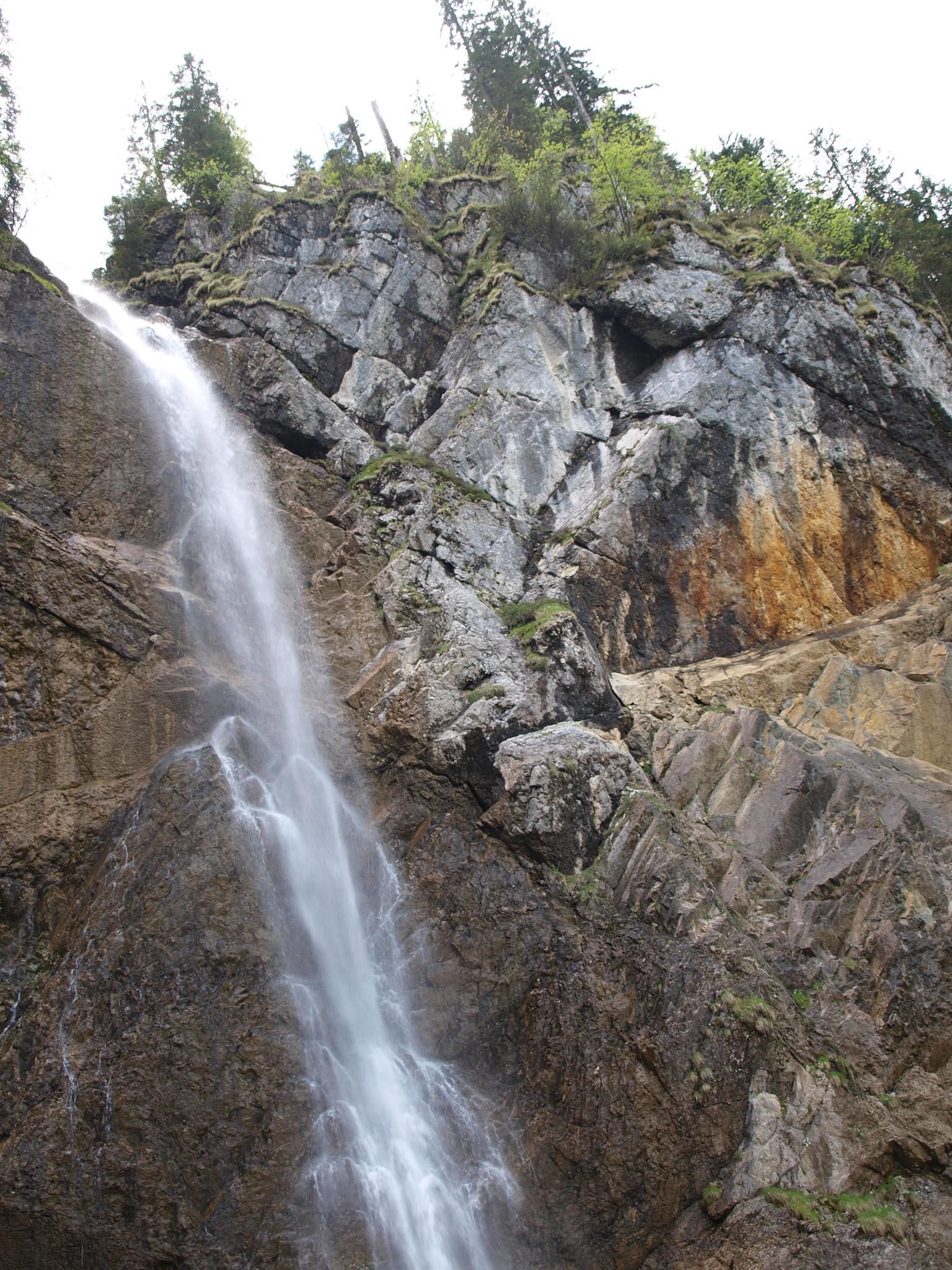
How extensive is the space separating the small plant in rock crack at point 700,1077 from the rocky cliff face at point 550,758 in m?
0.04

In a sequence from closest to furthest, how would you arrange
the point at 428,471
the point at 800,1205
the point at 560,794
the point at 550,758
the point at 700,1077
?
the point at 800,1205, the point at 700,1077, the point at 560,794, the point at 550,758, the point at 428,471

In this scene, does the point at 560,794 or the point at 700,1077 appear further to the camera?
the point at 560,794

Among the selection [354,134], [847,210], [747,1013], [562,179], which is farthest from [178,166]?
[747,1013]

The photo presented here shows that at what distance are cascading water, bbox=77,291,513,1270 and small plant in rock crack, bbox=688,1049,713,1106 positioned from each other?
111 inches

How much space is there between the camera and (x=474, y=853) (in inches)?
495

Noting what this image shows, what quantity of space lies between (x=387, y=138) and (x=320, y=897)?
1238 inches

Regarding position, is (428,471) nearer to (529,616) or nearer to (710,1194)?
(529,616)

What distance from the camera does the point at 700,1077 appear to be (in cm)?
1021

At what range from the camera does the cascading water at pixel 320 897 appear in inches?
370

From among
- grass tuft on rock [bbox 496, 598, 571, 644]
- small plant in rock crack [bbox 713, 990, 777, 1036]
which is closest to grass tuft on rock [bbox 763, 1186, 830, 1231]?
small plant in rock crack [bbox 713, 990, 777, 1036]

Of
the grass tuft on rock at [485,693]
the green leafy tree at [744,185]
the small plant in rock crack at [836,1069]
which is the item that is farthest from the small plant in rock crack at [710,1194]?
the green leafy tree at [744,185]

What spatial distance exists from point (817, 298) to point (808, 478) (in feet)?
18.7

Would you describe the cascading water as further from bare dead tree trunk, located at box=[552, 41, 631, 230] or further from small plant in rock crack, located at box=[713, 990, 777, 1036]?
bare dead tree trunk, located at box=[552, 41, 631, 230]

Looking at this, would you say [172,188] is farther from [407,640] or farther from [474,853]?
[474,853]
